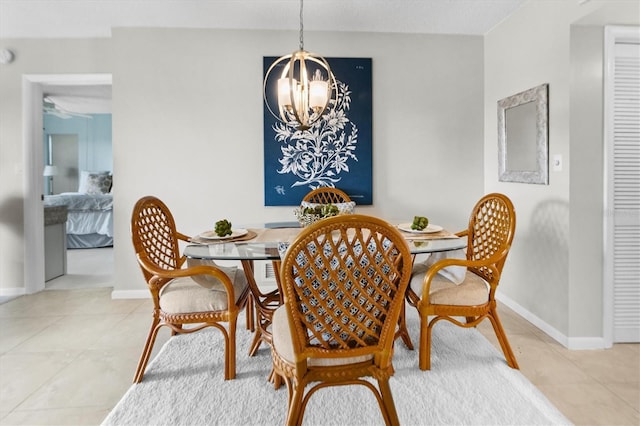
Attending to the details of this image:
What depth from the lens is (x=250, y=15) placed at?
3.29m

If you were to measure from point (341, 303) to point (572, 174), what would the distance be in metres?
2.01

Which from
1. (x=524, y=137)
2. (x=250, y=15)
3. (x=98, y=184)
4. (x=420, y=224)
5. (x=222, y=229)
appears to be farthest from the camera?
(x=98, y=184)

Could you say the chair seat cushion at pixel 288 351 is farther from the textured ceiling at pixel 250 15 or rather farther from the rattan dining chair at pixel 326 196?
the textured ceiling at pixel 250 15

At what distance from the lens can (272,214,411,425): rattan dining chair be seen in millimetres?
1312

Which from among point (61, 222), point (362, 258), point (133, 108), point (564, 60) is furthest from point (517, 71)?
point (61, 222)

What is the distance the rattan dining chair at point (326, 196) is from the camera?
11.0 ft

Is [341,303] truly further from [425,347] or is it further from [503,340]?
[503,340]

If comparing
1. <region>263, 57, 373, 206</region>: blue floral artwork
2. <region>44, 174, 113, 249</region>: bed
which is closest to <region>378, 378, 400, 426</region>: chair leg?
<region>263, 57, 373, 206</region>: blue floral artwork

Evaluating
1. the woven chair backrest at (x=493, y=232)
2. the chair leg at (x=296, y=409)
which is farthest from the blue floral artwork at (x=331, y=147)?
the chair leg at (x=296, y=409)

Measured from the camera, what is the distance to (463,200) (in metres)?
3.79

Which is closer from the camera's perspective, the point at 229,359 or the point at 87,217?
the point at 229,359

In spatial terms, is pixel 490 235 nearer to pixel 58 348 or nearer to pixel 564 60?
pixel 564 60

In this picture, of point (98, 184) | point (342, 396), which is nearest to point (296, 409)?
point (342, 396)

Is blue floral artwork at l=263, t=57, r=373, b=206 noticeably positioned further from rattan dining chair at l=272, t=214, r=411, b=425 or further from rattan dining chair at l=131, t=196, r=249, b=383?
rattan dining chair at l=272, t=214, r=411, b=425
